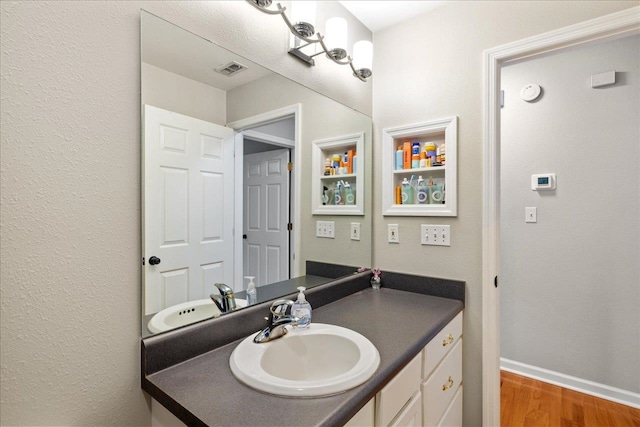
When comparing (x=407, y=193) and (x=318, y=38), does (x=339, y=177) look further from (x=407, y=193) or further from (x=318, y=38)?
(x=318, y=38)

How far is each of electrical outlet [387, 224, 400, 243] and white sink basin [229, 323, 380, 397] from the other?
2.68ft

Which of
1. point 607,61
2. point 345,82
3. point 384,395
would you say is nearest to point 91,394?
point 384,395

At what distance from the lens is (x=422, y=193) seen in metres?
1.79

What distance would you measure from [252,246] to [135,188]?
0.51 metres

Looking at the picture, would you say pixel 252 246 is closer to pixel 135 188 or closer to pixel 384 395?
pixel 135 188

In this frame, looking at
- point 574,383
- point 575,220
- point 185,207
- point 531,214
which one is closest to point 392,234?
point 185,207

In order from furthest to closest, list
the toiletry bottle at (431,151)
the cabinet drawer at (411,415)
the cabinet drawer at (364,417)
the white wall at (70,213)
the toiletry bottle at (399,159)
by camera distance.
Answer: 1. the toiletry bottle at (399,159)
2. the toiletry bottle at (431,151)
3. the cabinet drawer at (411,415)
4. the cabinet drawer at (364,417)
5. the white wall at (70,213)

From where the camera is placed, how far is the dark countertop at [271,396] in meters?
0.72

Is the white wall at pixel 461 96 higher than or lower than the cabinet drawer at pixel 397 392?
higher

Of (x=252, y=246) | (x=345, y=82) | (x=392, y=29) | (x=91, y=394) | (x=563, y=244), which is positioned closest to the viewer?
(x=91, y=394)

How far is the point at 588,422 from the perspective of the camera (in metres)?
1.94

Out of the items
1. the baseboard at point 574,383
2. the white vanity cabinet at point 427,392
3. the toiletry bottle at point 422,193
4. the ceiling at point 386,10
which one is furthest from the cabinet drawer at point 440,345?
the ceiling at point 386,10

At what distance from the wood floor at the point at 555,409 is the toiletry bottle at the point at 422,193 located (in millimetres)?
1451

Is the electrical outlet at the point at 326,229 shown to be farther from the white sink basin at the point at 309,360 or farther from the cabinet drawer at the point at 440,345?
the cabinet drawer at the point at 440,345
